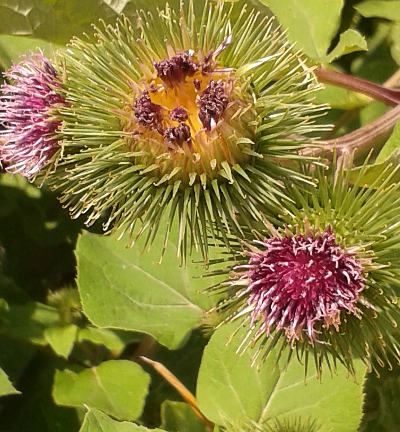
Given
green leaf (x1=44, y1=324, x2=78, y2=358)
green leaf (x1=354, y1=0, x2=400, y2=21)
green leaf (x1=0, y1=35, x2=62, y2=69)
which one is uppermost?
green leaf (x1=354, y1=0, x2=400, y2=21)

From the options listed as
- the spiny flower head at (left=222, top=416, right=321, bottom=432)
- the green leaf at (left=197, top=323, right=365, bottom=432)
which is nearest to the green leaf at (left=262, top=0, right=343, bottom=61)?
the green leaf at (left=197, top=323, right=365, bottom=432)

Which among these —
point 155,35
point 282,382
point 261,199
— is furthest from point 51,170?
point 282,382

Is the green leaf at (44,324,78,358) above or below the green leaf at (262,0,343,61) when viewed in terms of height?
below

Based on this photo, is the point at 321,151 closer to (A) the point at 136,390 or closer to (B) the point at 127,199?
(B) the point at 127,199

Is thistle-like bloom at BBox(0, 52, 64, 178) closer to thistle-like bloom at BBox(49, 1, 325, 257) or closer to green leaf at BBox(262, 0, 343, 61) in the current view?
thistle-like bloom at BBox(49, 1, 325, 257)

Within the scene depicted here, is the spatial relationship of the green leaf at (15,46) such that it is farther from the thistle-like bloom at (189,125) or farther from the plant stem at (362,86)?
the plant stem at (362,86)
